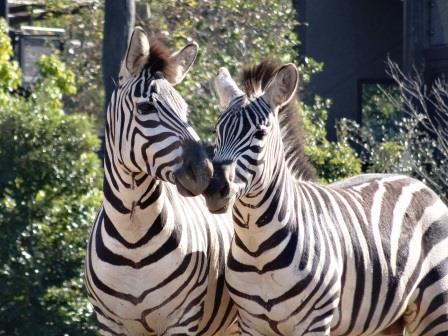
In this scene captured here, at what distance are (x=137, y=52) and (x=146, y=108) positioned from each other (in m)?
0.35

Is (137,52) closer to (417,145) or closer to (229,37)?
(417,145)

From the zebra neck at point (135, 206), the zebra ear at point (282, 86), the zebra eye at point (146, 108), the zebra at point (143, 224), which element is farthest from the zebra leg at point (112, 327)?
the zebra ear at point (282, 86)

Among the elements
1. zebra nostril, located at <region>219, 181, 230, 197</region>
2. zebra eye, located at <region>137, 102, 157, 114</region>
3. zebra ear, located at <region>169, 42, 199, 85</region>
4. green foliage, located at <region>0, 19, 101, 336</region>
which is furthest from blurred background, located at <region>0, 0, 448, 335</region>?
zebra nostril, located at <region>219, 181, 230, 197</region>

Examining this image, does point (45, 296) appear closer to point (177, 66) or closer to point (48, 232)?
point (48, 232)

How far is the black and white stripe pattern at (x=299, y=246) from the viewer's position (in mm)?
6574

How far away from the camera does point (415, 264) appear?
24.6 feet

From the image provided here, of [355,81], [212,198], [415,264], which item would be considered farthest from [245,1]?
[212,198]

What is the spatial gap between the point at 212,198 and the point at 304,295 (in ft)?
2.65

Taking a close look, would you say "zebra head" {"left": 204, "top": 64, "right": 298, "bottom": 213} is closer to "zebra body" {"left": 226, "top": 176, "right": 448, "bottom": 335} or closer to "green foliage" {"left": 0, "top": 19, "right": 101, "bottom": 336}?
"zebra body" {"left": 226, "top": 176, "right": 448, "bottom": 335}

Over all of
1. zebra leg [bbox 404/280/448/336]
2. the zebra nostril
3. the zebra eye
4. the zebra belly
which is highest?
the zebra eye

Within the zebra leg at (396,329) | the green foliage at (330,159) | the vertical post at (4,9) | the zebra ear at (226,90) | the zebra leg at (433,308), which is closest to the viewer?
the zebra ear at (226,90)

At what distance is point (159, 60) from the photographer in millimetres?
6840

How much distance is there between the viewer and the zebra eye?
21.7 ft

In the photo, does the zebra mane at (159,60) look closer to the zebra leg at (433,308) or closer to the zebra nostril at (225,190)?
the zebra nostril at (225,190)
